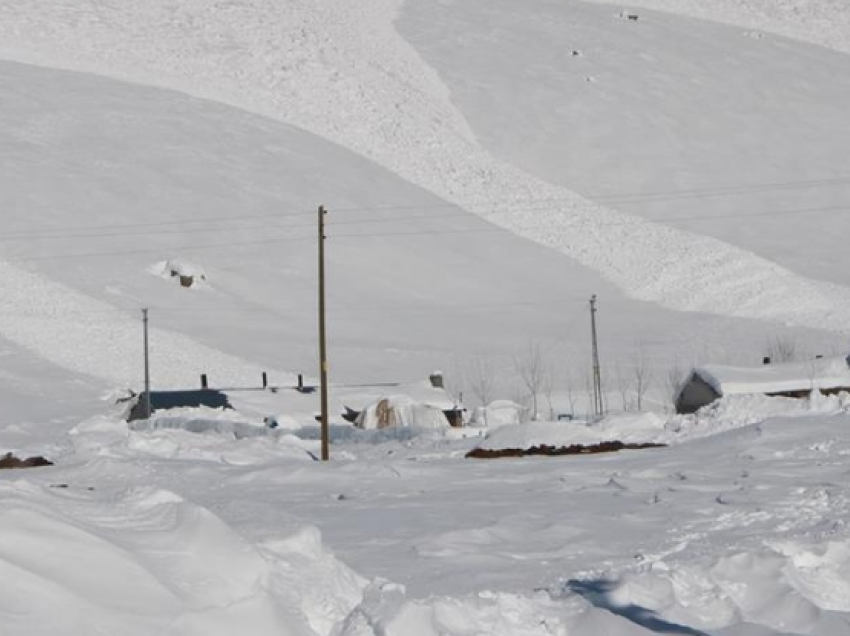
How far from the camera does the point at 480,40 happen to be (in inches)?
4247

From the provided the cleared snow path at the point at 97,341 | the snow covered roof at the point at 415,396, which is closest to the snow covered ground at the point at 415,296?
the cleared snow path at the point at 97,341

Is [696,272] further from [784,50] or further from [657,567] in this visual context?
[657,567]

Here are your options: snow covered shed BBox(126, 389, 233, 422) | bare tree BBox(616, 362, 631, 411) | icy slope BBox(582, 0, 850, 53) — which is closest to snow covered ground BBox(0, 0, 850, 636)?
icy slope BBox(582, 0, 850, 53)

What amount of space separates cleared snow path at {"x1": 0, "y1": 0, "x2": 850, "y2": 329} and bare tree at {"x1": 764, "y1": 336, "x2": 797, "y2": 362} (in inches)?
131

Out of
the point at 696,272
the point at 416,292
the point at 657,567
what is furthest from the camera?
the point at 696,272

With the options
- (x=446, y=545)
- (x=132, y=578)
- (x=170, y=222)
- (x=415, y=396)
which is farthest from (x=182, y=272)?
(x=132, y=578)

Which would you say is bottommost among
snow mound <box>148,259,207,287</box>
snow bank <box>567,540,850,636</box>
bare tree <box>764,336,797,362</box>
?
snow bank <box>567,540,850,636</box>

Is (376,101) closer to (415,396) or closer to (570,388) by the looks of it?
(570,388)

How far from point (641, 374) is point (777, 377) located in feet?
47.7

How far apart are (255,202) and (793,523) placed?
6661 cm

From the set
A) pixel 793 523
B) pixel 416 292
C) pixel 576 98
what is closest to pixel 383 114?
pixel 576 98

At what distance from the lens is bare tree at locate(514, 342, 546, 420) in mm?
65750

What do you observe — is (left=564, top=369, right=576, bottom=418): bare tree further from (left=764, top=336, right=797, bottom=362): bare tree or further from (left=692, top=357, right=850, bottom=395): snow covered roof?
(left=692, top=357, right=850, bottom=395): snow covered roof

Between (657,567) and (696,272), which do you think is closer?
(657,567)
